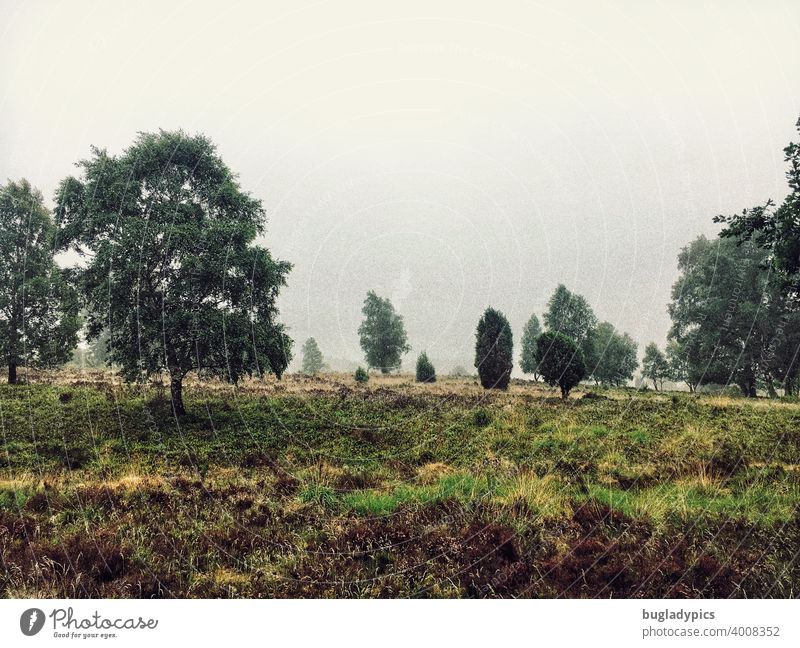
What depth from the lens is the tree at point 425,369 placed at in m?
36.3

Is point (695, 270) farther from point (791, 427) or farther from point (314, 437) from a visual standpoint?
point (314, 437)

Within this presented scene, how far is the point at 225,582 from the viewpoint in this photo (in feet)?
13.3

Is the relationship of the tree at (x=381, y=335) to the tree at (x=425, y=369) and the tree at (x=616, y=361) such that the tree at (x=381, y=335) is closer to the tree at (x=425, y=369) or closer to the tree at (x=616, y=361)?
the tree at (x=425, y=369)

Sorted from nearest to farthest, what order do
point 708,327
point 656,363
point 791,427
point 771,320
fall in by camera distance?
point 791,427
point 771,320
point 708,327
point 656,363

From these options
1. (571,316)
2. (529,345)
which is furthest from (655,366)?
(571,316)

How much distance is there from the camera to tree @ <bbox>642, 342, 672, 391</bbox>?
48625 mm

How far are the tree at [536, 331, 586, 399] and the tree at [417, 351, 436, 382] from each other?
47.4ft

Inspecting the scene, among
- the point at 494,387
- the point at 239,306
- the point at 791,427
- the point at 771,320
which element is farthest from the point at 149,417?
the point at 771,320

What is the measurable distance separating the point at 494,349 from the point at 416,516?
71.0 feet

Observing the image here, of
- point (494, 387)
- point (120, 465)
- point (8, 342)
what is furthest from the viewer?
point (494, 387)
